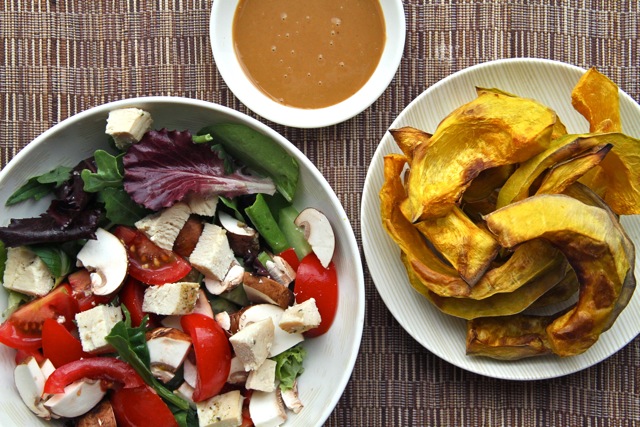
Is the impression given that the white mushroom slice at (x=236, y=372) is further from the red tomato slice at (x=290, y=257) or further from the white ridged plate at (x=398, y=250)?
the white ridged plate at (x=398, y=250)

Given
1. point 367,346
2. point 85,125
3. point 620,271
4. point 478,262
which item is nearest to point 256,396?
point 367,346

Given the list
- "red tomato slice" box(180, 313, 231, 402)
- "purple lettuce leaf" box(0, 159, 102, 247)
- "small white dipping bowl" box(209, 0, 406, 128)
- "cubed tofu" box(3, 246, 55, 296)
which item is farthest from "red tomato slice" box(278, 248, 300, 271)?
"cubed tofu" box(3, 246, 55, 296)

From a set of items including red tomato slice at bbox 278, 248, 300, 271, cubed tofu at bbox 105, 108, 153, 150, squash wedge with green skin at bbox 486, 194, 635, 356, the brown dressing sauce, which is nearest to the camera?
squash wedge with green skin at bbox 486, 194, 635, 356

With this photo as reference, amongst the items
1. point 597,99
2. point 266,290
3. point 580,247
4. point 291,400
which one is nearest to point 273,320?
point 266,290

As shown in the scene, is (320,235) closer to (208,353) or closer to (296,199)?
(296,199)

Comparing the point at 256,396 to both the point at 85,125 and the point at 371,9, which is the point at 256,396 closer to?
the point at 85,125

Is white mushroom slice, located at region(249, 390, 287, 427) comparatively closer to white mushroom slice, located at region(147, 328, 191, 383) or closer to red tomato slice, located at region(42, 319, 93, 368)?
white mushroom slice, located at region(147, 328, 191, 383)
